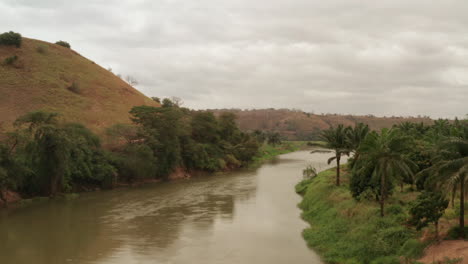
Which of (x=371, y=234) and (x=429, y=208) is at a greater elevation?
(x=429, y=208)

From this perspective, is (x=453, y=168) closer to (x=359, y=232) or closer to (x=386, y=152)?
(x=386, y=152)

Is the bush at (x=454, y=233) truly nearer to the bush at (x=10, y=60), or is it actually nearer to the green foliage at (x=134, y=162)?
the green foliage at (x=134, y=162)

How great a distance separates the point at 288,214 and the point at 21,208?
29172 mm

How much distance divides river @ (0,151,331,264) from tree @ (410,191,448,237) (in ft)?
22.8

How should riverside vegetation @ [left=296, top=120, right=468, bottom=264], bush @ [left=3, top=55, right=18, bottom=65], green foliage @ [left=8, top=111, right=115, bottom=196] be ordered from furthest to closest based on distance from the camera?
bush @ [left=3, top=55, right=18, bottom=65]
green foliage @ [left=8, top=111, right=115, bottom=196]
riverside vegetation @ [left=296, top=120, right=468, bottom=264]

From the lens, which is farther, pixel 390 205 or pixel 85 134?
pixel 85 134

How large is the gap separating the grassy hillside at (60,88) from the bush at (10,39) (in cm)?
122

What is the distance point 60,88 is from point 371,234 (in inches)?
3022

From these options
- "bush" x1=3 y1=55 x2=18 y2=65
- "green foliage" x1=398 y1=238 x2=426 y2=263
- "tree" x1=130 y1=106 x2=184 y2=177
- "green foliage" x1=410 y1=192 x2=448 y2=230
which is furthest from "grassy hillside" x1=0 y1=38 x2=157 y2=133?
"green foliage" x1=410 y1=192 x2=448 y2=230

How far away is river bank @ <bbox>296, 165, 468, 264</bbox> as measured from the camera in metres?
19.8

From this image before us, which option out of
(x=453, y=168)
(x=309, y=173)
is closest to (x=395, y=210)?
(x=453, y=168)

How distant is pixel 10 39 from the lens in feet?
300

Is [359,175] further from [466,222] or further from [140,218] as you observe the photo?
[140,218]

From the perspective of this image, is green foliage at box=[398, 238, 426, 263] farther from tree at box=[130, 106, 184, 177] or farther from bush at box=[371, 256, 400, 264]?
tree at box=[130, 106, 184, 177]
